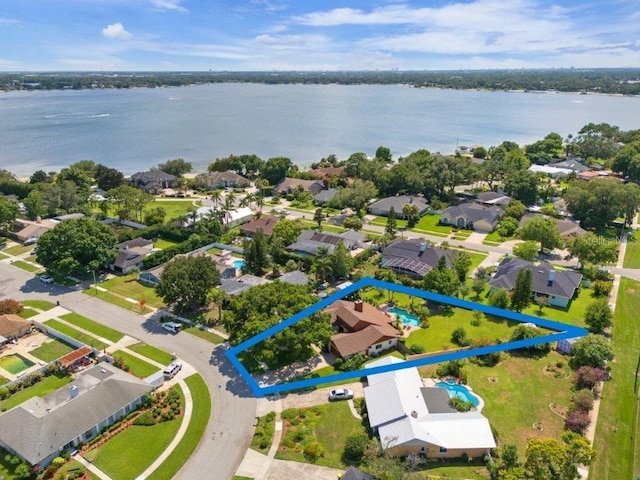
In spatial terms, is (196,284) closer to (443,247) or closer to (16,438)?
(16,438)

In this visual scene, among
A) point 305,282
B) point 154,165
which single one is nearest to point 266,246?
point 305,282

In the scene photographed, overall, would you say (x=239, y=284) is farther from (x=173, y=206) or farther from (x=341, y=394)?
(x=173, y=206)

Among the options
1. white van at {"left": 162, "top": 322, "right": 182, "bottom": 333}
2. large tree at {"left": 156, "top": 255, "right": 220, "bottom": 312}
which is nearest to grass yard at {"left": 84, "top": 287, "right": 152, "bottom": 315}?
large tree at {"left": 156, "top": 255, "right": 220, "bottom": 312}

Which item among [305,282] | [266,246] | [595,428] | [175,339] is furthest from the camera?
[266,246]

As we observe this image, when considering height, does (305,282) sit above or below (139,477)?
above

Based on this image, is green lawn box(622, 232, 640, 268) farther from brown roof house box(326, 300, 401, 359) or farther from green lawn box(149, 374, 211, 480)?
green lawn box(149, 374, 211, 480)

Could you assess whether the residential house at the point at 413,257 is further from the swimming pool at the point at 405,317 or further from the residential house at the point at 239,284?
the residential house at the point at 239,284

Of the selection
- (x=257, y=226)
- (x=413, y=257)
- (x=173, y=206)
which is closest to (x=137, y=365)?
(x=257, y=226)
